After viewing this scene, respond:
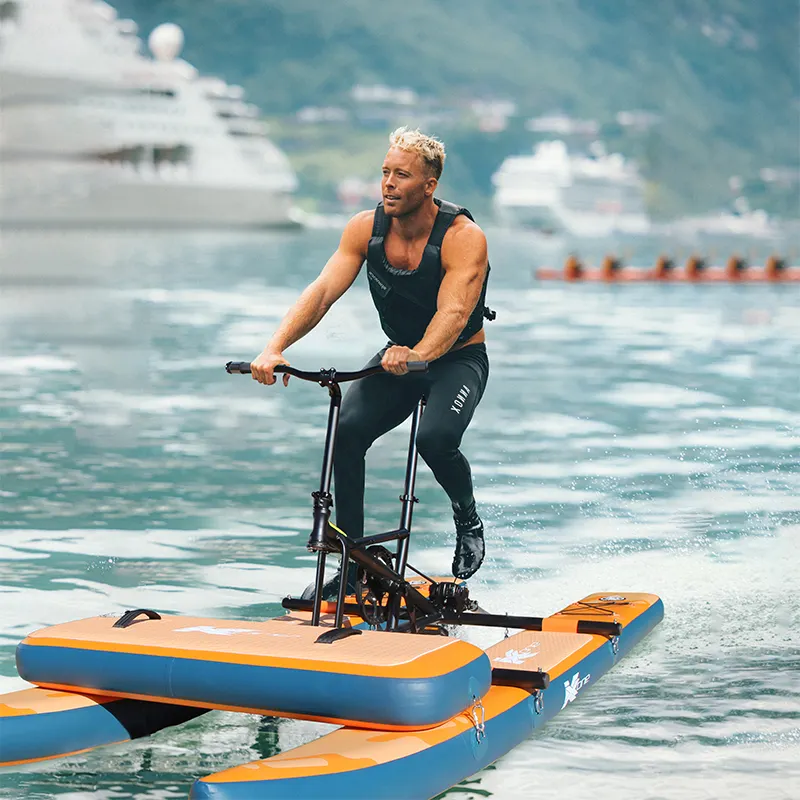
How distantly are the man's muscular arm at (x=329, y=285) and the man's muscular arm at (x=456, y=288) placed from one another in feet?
1.16

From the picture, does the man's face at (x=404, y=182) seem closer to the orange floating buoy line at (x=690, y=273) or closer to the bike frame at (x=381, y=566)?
the bike frame at (x=381, y=566)

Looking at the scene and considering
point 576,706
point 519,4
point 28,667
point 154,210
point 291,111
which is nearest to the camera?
point 28,667

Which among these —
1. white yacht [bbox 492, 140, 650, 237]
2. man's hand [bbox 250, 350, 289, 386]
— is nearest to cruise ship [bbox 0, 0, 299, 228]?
white yacht [bbox 492, 140, 650, 237]

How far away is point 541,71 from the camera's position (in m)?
170

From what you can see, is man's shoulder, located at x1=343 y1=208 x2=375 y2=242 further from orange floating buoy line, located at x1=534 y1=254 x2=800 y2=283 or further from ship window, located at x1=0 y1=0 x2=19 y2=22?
ship window, located at x1=0 y1=0 x2=19 y2=22

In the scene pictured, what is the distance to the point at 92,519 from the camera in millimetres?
9242

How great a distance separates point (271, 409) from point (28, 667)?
404 inches

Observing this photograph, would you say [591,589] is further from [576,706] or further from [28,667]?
[28,667]

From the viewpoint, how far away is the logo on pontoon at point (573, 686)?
18.1 feet

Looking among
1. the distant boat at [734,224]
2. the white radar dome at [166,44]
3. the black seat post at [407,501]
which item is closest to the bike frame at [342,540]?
the black seat post at [407,501]

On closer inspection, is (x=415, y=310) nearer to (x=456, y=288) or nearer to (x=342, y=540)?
(x=456, y=288)

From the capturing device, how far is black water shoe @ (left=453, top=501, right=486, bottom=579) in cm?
657

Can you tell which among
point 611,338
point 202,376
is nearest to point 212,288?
point 611,338

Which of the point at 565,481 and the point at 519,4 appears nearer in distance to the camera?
the point at 565,481
